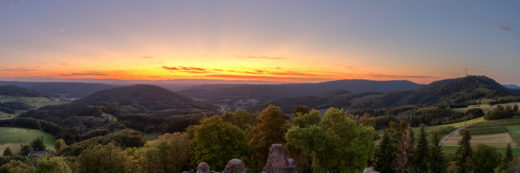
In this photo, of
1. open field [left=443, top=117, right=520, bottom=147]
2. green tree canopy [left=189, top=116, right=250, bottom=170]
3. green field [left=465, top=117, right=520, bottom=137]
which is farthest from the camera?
green field [left=465, top=117, right=520, bottom=137]

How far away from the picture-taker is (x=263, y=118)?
3800cm

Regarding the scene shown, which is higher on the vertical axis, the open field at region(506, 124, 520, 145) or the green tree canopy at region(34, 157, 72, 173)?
the green tree canopy at region(34, 157, 72, 173)

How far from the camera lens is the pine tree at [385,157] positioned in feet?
173

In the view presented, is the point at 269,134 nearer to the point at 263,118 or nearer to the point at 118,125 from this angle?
the point at 263,118

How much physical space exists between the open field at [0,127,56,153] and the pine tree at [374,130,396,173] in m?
138

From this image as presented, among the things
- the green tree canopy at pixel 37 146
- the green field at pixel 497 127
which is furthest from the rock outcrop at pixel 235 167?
the green tree canopy at pixel 37 146

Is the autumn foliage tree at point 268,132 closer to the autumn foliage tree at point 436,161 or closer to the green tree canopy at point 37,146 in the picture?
the autumn foliage tree at point 436,161

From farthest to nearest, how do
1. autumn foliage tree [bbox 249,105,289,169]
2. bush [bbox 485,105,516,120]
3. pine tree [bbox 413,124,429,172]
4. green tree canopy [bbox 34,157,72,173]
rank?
bush [bbox 485,105,516,120]
pine tree [bbox 413,124,429,172]
autumn foliage tree [bbox 249,105,289,169]
green tree canopy [bbox 34,157,72,173]

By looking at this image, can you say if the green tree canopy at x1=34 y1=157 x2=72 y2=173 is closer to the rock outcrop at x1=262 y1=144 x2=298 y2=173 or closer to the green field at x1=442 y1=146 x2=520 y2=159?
the rock outcrop at x1=262 y1=144 x2=298 y2=173

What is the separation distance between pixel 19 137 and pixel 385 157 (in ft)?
549

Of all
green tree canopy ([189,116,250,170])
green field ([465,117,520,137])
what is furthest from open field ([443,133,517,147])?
green tree canopy ([189,116,250,170])

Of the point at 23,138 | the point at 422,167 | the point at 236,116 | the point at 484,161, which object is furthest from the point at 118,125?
the point at 484,161

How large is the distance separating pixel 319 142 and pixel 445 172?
43.8 metres

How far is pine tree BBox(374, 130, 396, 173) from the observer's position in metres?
52.9
